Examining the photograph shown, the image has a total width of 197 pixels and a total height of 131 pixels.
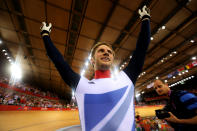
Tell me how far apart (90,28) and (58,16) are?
1764 millimetres

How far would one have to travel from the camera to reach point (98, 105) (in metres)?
0.59

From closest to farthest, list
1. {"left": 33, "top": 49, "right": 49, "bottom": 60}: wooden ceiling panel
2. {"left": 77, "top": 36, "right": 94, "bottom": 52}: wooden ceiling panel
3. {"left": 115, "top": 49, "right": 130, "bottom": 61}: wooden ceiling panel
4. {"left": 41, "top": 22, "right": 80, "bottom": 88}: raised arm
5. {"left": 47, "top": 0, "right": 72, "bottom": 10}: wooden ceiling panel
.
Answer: {"left": 41, "top": 22, "right": 80, "bottom": 88}: raised arm < {"left": 47, "top": 0, "right": 72, "bottom": 10}: wooden ceiling panel < {"left": 77, "top": 36, "right": 94, "bottom": 52}: wooden ceiling panel < {"left": 115, "top": 49, "right": 130, "bottom": 61}: wooden ceiling panel < {"left": 33, "top": 49, "right": 49, "bottom": 60}: wooden ceiling panel

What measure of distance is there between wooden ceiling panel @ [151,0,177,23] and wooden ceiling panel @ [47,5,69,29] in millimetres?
4253

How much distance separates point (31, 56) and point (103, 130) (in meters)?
11.5

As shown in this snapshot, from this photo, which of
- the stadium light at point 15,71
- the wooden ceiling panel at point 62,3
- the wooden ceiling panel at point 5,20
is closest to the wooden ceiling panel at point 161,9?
the wooden ceiling panel at point 62,3

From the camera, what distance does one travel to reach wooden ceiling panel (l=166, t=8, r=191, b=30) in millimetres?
4893

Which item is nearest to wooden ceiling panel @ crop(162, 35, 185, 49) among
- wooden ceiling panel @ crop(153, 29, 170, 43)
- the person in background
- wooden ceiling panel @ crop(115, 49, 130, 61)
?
wooden ceiling panel @ crop(153, 29, 170, 43)

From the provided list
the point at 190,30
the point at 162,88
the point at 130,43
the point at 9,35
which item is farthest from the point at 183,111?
the point at 9,35

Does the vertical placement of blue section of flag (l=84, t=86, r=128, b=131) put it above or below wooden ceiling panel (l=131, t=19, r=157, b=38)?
below

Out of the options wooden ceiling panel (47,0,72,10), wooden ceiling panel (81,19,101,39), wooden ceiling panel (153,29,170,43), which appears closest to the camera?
wooden ceiling panel (47,0,72,10)

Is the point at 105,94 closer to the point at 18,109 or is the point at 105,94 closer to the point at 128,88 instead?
the point at 128,88

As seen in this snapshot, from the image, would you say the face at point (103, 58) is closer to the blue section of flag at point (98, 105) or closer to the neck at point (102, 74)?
the neck at point (102, 74)

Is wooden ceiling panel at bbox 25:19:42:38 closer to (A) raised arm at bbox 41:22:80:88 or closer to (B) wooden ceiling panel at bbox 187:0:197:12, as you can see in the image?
(A) raised arm at bbox 41:22:80:88

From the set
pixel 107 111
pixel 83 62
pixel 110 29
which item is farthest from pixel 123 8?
pixel 83 62
